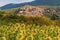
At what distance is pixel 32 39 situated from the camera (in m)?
24.3

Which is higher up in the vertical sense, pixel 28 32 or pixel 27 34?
pixel 27 34

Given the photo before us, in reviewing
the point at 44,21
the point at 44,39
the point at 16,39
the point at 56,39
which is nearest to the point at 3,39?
the point at 16,39

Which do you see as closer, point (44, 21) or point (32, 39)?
point (32, 39)

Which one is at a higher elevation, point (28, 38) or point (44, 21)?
point (28, 38)

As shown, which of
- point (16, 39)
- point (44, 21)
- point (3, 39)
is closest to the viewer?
point (3, 39)

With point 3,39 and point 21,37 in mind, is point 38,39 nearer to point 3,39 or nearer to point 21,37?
point 21,37

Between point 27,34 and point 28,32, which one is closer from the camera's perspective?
point 27,34

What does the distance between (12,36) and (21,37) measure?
1074mm

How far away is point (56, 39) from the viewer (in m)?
24.8

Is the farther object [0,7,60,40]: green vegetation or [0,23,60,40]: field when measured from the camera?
[0,7,60,40]: green vegetation

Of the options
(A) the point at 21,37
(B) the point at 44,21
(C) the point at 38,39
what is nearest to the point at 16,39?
(A) the point at 21,37

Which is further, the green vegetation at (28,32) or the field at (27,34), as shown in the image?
the green vegetation at (28,32)

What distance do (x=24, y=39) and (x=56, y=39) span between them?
10.2 ft

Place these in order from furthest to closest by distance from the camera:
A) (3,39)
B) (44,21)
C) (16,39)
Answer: (44,21), (16,39), (3,39)
